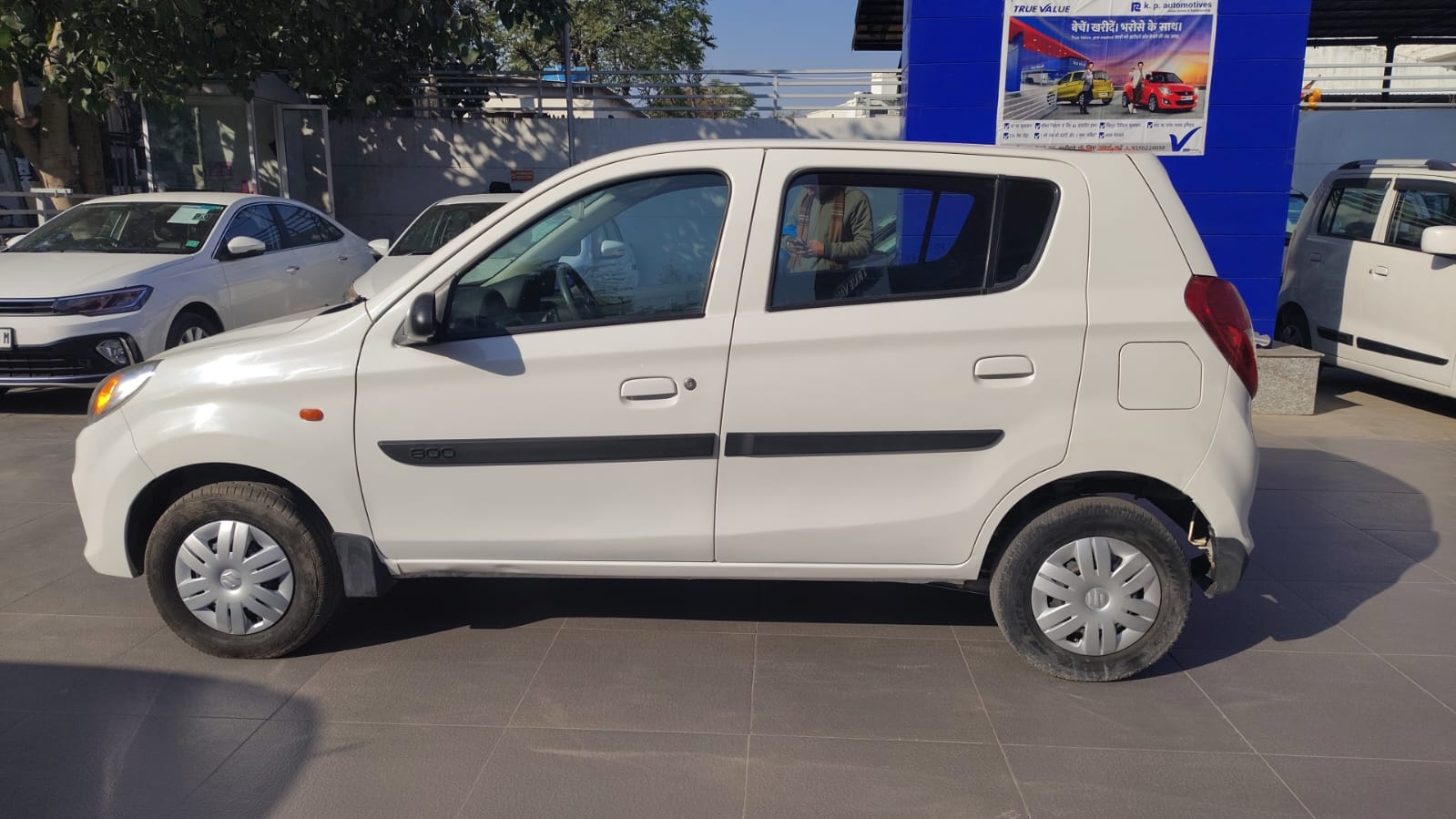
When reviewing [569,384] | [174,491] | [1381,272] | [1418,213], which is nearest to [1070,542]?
[569,384]

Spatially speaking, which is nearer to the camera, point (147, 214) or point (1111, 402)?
point (1111, 402)

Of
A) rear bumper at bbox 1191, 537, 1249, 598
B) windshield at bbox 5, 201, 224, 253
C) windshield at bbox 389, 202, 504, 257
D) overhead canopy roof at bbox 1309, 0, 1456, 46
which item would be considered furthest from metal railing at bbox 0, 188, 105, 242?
overhead canopy roof at bbox 1309, 0, 1456, 46

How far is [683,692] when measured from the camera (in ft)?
12.4

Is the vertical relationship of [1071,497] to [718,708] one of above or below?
above

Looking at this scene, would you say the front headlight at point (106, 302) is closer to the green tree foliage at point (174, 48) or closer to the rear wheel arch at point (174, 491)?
the green tree foliage at point (174, 48)

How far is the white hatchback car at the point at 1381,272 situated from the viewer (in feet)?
26.2

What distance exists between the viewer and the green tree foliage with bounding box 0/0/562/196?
9508mm

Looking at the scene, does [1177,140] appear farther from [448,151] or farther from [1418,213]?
[448,151]

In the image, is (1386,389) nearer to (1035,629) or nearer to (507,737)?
(1035,629)

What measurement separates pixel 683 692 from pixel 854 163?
1922 mm

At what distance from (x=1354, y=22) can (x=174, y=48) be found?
17354mm

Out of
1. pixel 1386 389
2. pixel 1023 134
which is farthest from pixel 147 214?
pixel 1386 389

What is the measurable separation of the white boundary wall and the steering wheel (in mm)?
12342

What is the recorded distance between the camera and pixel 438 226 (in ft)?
33.7
